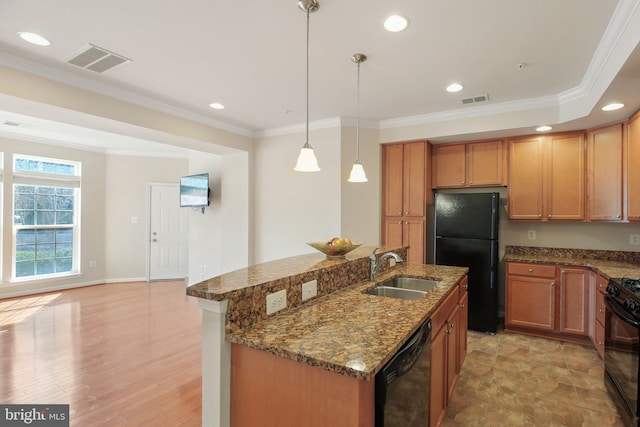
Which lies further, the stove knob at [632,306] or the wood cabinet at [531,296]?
the wood cabinet at [531,296]

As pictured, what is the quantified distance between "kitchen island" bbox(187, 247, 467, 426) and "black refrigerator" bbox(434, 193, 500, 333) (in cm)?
233

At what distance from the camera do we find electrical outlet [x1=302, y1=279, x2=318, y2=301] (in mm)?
1741

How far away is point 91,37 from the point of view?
7.64 feet

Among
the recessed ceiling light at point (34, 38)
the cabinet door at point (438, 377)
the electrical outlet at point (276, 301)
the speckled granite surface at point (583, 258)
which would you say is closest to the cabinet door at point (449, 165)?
the speckled granite surface at point (583, 258)

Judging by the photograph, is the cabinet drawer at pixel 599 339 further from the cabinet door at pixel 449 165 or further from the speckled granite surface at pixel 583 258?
the cabinet door at pixel 449 165

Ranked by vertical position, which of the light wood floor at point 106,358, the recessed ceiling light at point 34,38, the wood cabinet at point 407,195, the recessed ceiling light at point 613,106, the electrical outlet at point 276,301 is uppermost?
the recessed ceiling light at point 34,38

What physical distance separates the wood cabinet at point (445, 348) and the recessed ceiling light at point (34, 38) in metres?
3.26

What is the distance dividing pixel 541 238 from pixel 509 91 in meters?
1.95

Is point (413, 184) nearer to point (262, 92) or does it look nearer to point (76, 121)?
point (262, 92)

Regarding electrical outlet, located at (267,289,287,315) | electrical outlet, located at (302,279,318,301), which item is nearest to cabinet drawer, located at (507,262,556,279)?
electrical outlet, located at (302,279,318,301)

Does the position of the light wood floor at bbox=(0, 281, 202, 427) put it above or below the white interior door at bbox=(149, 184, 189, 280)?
below

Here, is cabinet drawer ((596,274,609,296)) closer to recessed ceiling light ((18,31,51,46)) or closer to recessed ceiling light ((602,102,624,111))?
recessed ceiling light ((602,102,624,111))

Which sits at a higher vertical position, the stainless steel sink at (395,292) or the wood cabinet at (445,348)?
the stainless steel sink at (395,292)

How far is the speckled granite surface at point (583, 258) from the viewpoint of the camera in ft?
10.2
